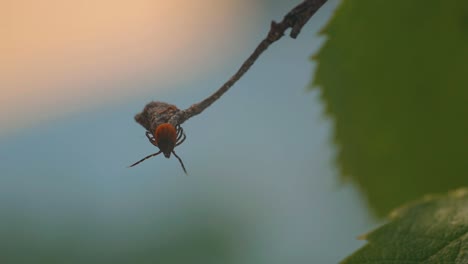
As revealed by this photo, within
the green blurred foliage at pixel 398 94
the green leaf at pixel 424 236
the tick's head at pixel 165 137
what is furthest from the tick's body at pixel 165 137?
the green blurred foliage at pixel 398 94

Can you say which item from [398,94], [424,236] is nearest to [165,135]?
[424,236]

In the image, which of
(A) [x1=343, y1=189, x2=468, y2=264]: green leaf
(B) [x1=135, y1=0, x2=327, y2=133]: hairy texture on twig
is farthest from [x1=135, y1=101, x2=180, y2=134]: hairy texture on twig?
(A) [x1=343, y1=189, x2=468, y2=264]: green leaf

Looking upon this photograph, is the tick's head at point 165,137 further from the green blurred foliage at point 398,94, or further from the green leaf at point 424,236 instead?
the green blurred foliage at point 398,94

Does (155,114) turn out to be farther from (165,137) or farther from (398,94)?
(398,94)

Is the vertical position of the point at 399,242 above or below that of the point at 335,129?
below

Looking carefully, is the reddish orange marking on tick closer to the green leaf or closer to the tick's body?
the tick's body

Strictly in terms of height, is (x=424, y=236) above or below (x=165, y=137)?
below

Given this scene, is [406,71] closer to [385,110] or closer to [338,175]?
[385,110]

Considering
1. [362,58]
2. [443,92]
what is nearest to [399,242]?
[362,58]
